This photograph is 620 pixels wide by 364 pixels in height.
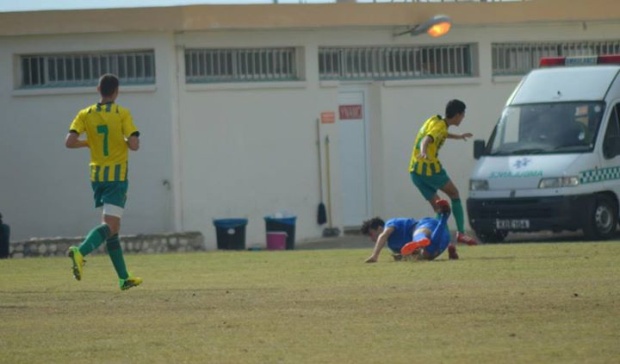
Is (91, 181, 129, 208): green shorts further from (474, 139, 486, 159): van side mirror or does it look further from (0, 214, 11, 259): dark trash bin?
(474, 139, 486, 159): van side mirror

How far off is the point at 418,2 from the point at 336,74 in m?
1.95

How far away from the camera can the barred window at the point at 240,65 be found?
27.6 m

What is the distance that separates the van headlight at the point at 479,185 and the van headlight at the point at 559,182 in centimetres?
91

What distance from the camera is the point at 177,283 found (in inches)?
639

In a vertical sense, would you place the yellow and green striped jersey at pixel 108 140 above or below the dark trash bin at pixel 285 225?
above

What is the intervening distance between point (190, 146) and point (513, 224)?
19.9ft

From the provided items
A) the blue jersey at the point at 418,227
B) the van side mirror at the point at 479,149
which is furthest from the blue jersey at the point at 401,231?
the van side mirror at the point at 479,149

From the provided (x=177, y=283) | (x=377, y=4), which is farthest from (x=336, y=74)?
(x=177, y=283)

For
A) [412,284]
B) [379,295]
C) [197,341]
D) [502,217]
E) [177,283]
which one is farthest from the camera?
[502,217]

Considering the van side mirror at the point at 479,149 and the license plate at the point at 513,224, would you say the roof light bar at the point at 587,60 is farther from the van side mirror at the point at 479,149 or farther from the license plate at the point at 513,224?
the license plate at the point at 513,224

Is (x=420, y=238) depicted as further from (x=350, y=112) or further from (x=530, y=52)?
(x=530, y=52)

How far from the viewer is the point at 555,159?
2417 centimetres

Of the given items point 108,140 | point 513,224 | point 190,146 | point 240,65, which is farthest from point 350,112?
point 108,140

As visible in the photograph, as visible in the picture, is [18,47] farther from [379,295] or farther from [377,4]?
[379,295]
